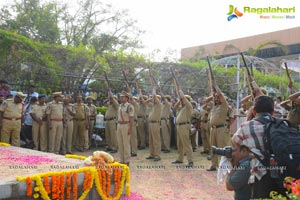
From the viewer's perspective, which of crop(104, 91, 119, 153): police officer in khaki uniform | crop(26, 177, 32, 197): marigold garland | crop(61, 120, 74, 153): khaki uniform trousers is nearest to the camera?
crop(26, 177, 32, 197): marigold garland

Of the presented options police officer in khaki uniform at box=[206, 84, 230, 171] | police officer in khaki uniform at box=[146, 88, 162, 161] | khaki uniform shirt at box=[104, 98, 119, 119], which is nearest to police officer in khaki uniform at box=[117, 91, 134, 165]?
police officer in khaki uniform at box=[146, 88, 162, 161]

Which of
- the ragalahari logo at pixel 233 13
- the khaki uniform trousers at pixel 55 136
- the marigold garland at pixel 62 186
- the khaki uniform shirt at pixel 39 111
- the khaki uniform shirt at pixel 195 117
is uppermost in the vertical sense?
the ragalahari logo at pixel 233 13

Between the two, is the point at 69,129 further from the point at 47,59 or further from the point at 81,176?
the point at 81,176

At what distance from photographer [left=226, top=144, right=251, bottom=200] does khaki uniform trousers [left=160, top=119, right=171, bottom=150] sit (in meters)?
8.44

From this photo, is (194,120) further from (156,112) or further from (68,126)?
(68,126)

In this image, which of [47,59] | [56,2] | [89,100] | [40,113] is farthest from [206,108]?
[56,2]

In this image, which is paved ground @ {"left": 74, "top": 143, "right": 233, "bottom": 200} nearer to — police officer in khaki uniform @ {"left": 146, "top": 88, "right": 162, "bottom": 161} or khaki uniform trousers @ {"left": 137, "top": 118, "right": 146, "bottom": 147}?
police officer in khaki uniform @ {"left": 146, "top": 88, "right": 162, "bottom": 161}

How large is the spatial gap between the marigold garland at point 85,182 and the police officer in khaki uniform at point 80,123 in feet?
19.1

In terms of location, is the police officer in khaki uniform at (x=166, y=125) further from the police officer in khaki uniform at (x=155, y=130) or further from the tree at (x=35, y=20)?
the tree at (x=35, y=20)

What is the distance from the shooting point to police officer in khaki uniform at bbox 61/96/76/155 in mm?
10836

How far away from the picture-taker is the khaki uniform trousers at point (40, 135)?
10.5 metres

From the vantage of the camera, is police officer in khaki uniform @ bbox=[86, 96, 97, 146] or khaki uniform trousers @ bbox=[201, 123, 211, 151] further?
police officer in khaki uniform @ bbox=[86, 96, 97, 146]

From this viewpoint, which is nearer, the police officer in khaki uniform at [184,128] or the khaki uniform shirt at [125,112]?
the khaki uniform shirt at [125,112]

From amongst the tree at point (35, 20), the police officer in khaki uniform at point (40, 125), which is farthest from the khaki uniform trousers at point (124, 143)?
the tree at point (35, 20)
